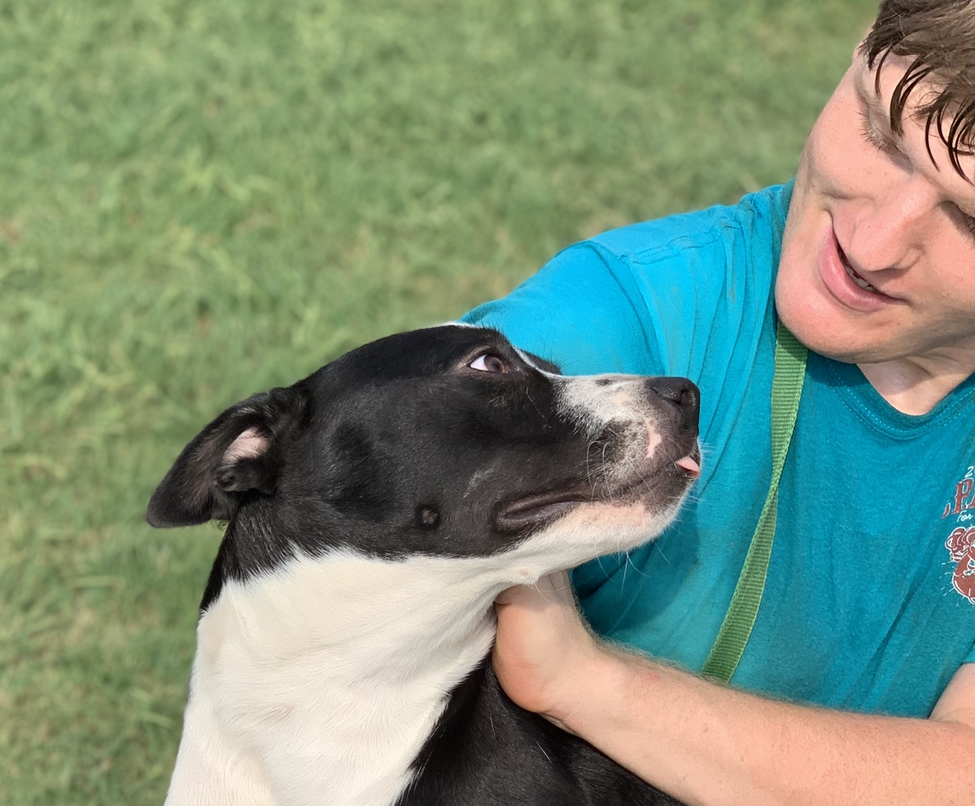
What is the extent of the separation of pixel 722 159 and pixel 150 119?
9.80 ft

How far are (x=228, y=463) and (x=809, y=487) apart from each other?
1230 millimetres

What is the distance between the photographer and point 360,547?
7.98 ft

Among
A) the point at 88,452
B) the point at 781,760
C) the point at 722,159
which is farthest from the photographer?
the point at 722,159

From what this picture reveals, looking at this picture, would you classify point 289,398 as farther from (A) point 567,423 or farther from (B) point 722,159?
(B) point 722,159

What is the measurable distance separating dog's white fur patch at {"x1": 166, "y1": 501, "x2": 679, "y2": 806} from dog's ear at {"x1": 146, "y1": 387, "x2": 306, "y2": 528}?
18 centimetres

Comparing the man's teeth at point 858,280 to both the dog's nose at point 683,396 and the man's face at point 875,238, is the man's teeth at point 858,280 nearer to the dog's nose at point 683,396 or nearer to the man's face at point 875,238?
the man's face at point 875,238

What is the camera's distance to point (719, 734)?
2.38 meters

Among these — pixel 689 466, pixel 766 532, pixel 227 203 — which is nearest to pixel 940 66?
pixel 689 466

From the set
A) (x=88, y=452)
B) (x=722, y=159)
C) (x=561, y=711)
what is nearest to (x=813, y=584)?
(x=561, y=711)

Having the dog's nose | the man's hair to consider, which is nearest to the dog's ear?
the dog's nose

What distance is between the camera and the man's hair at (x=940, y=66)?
7.02 feet

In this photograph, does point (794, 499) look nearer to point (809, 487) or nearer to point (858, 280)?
point (809, 487)

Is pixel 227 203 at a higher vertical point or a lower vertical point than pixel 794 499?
lower

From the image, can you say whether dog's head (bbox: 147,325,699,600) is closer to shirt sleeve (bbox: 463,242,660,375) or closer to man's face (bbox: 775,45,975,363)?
shirt sleeve (bbox: 463,242,660,375)
